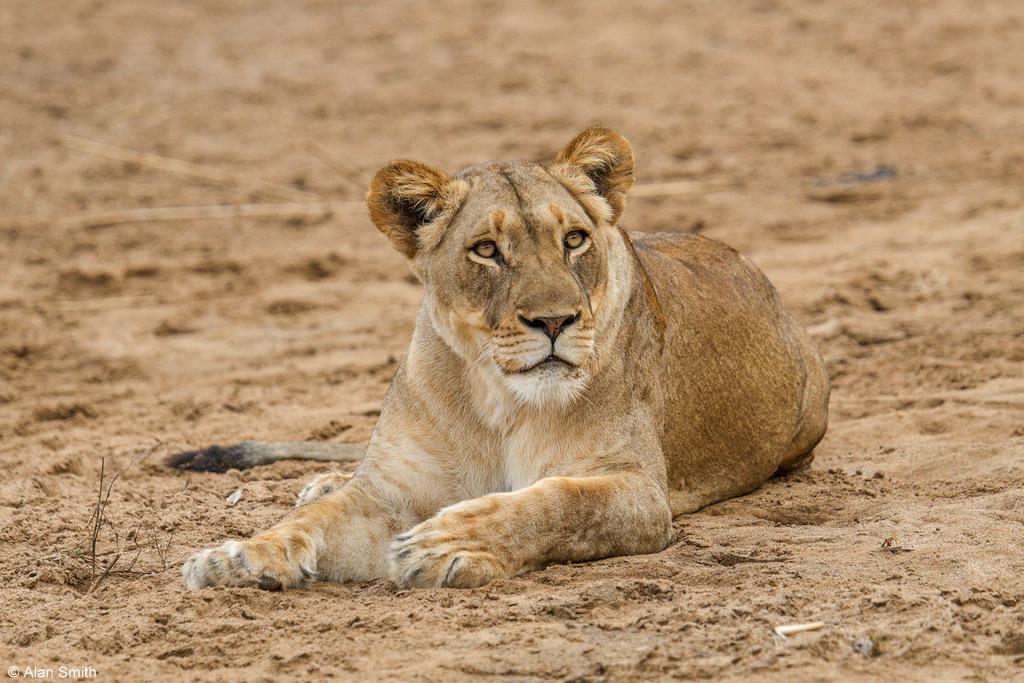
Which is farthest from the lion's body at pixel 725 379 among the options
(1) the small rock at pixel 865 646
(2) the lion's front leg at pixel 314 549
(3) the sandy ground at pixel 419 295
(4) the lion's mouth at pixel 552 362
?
(1) the small rock at pixel 865 646

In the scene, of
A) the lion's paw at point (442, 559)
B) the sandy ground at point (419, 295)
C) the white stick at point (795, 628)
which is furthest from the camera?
the lion's paw at point (442, 559)

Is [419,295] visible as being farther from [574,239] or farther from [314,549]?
[314,549]

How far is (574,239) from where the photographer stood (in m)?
3.93

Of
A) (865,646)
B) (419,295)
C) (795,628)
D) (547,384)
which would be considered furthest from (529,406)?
(419,295)

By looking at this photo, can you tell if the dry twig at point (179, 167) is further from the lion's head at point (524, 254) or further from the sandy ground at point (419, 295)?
the lion's head at point (524, 254)

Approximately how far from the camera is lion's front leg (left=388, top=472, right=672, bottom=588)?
3.43 m

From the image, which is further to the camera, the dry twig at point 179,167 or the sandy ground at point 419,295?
the dry twig at point 179,167

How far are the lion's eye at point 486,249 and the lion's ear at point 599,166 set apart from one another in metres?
0.47

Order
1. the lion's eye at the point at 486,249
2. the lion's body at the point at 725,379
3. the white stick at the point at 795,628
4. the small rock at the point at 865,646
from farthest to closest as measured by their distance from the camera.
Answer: the lion's body at the point at 725,379 < the lion's eye at the point at 486,249 < the white stick at the point at 795,628 < the small rock at the point at 865,646

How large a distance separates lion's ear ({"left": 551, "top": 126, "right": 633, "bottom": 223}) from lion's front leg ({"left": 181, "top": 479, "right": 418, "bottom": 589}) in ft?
4.28

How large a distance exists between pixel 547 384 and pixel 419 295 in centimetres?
463

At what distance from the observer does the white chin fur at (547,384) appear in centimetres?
362

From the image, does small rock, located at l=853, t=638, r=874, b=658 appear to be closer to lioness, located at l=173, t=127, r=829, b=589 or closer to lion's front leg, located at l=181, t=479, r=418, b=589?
lioness, located at l=173, t=127, r=829, b=589

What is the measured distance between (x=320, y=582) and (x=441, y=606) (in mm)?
631
